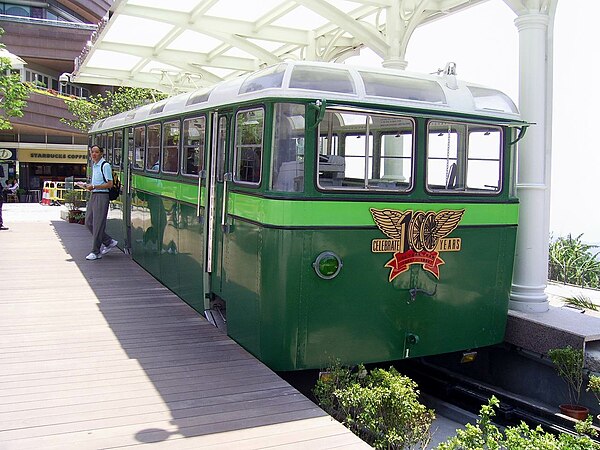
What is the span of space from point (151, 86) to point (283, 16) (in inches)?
278

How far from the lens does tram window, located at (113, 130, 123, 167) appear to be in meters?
11.6

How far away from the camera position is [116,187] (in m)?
11.2

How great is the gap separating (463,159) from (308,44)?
7.24m

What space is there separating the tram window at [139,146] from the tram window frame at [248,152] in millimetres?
3973

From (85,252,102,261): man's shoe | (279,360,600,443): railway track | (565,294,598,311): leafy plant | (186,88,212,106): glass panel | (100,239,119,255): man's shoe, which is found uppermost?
(186,88,212,106): glass panel

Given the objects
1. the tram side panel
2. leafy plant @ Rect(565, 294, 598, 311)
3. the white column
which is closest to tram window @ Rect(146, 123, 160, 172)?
the tram side panel

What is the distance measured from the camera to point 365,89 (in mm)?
5512

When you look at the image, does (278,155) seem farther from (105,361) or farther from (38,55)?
(38,55)

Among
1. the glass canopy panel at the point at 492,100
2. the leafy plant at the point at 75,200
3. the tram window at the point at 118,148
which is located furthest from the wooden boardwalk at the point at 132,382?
the leafy plant at the point at 75,200

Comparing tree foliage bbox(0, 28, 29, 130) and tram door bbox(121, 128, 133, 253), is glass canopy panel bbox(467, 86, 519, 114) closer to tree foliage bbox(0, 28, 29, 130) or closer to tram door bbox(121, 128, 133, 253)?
tram door bbox(121, 128, 133, 253)

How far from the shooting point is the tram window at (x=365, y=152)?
550 centimetres

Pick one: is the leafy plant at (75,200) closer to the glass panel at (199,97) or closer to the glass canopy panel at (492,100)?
the glass panel at (199,97)

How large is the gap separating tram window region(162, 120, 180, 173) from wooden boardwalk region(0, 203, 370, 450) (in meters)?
1.67

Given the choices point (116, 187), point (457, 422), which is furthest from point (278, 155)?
point (116, 187)
